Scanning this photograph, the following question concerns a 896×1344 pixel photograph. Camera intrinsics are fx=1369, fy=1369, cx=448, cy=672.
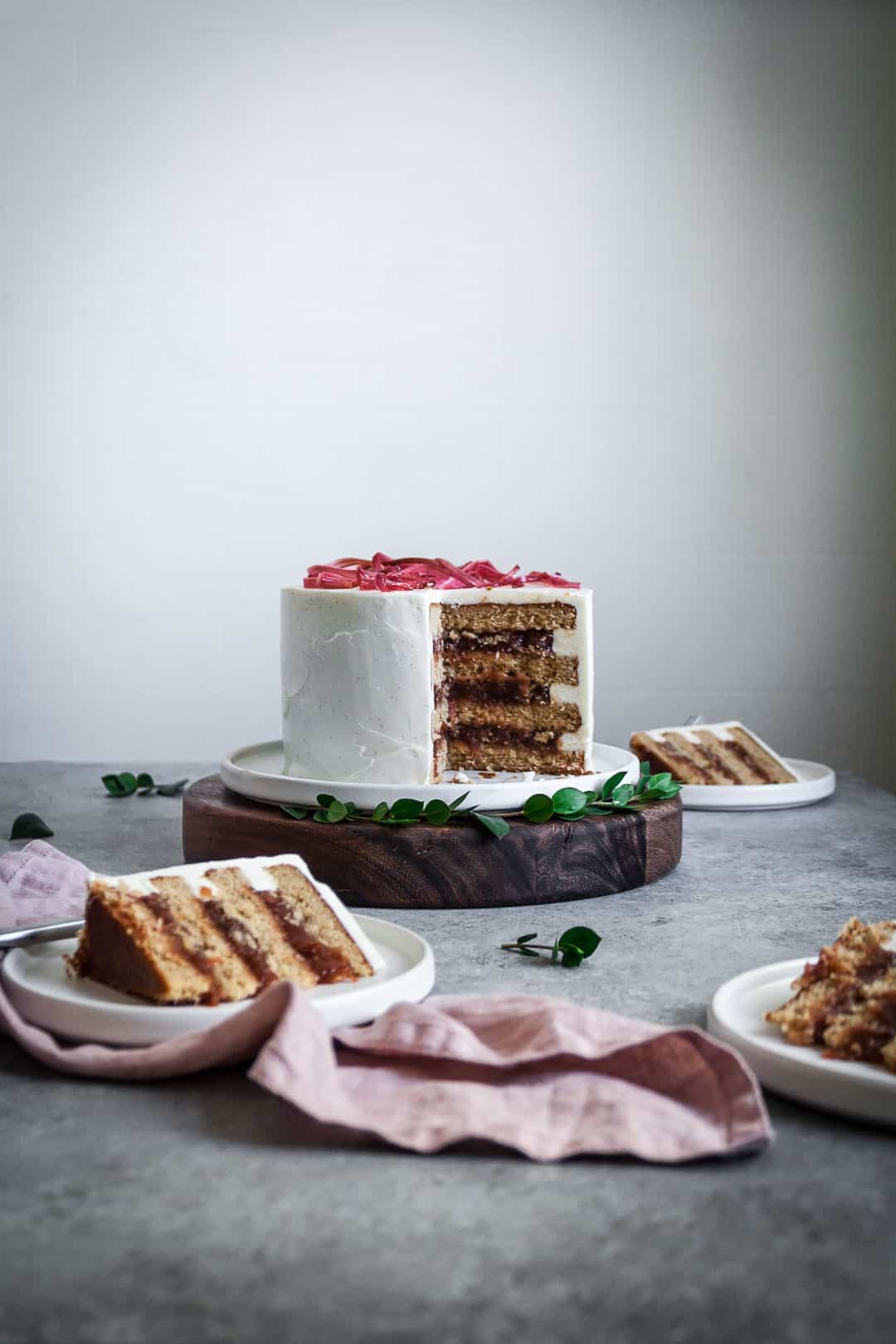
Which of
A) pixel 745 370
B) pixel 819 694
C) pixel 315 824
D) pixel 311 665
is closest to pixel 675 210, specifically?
pixel 745 370

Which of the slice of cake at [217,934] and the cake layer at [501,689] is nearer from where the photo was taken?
the slice of cake at [217,934]

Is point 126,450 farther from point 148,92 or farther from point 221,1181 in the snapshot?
point 221,1181

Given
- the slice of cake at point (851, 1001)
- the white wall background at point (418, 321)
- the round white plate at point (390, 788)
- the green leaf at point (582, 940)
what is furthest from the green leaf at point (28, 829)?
the slice of cake at point (851, 1001)

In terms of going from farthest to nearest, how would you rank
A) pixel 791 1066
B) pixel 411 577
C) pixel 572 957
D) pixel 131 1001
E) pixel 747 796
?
pixel 747 796, pixel 411 577, pixel 572 957, pixel 131 1001, pixel 791 1066

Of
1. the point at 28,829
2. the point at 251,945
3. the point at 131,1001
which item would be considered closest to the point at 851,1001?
the point at 251,945

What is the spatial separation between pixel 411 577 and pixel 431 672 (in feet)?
0.78

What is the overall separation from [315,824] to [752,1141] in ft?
4.42

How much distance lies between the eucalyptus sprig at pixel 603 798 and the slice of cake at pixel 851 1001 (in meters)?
0.90

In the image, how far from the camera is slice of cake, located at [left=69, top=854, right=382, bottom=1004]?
5.86 feet

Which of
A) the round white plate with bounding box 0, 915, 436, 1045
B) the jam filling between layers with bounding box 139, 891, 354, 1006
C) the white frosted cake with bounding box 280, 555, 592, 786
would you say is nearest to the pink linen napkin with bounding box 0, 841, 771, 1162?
the round white plate with bounding box 0, 915, 436, 1045

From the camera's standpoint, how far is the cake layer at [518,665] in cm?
314

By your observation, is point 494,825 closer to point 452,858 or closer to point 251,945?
point 452,858

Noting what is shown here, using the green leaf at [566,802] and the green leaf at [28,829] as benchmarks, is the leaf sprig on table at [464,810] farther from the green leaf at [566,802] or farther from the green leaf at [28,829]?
the green leaf at [28,829]

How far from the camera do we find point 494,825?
A: 2592 millimetres
